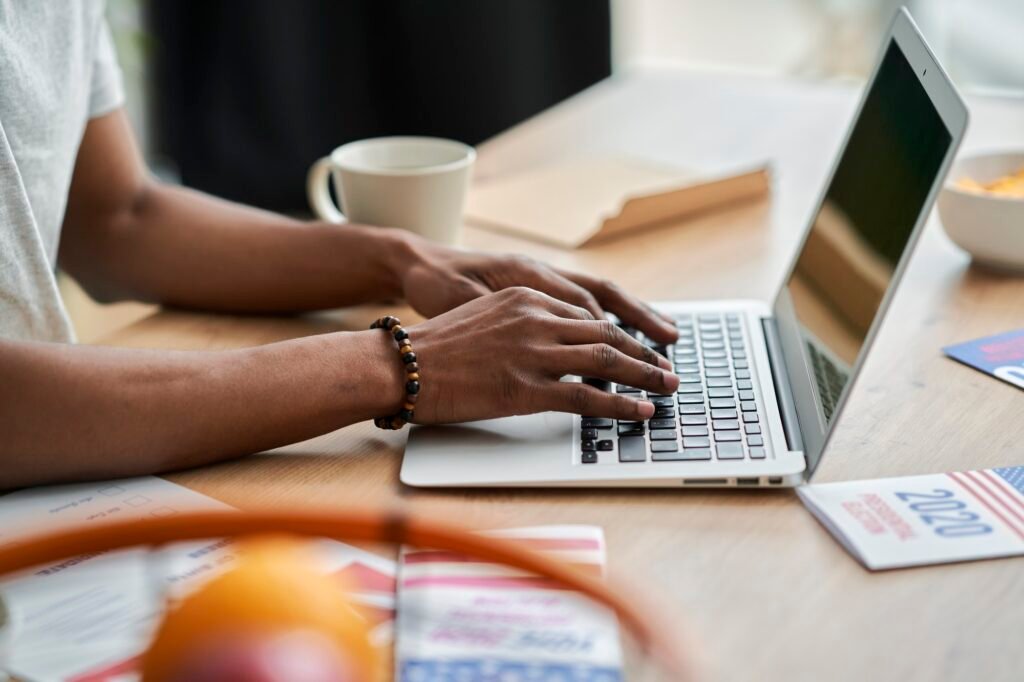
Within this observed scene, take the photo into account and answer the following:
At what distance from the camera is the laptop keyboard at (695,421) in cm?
72

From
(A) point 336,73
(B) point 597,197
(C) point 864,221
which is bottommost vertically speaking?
(A) point 336,73

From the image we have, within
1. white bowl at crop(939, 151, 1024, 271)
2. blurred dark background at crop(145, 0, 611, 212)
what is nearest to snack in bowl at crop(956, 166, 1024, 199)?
white bowl at crop(939, 151, 1024, 271)

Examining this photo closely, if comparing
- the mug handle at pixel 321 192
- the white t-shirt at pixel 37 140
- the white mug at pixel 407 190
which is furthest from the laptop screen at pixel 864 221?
the white t-shirt at pixel 37 140

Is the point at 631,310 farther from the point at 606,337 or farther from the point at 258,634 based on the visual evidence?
the point at 258,634

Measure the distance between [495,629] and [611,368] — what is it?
37 centimetres

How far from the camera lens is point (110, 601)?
0.41 m

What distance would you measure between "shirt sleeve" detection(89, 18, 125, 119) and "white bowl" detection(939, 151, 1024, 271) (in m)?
0.83

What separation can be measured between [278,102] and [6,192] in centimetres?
193

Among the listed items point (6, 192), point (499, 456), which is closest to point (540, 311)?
point (499, 456)

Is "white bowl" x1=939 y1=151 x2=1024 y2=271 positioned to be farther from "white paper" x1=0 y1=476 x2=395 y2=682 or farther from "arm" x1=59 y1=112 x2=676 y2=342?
"white paper" x1=0 y1=476 x2=395 y2=682

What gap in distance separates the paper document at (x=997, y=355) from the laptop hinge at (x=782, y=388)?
146mm

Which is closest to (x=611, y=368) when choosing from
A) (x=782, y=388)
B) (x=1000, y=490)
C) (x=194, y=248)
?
(x=782, y=388)

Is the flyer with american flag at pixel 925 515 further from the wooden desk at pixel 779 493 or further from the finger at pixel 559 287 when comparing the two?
the finger at pixel 559 287

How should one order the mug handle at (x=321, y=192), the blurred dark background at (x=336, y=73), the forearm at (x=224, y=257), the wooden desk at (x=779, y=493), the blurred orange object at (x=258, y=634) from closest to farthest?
the blurred orange object at (x=258, y=634) < the wooden desk at (x=779, y=493) < the forearm at (x=224, y=257) < the mug handle at (x=321, y=192) < the blurred dark background at (x=336, y=73)
